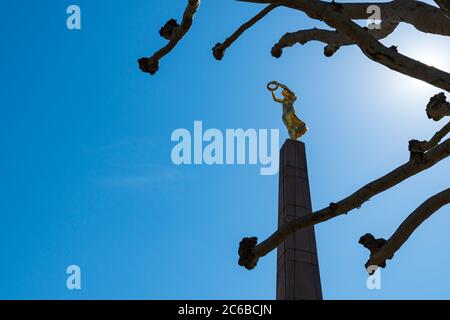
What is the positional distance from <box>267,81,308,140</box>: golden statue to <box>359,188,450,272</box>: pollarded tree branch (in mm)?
10921

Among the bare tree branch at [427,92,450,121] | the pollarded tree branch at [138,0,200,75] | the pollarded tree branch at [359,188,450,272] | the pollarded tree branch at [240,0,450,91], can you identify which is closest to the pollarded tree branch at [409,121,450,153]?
the bare tree branch at [427,92,450,121]

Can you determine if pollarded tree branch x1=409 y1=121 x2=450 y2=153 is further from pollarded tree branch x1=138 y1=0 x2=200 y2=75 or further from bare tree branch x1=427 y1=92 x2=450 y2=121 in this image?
pollarded tree branch x1=138 y1=0 x2=200 y2=75

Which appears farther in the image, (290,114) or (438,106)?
(290,114)

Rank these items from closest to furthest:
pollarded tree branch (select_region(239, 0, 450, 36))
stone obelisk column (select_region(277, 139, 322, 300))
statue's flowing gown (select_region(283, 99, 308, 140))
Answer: pollarded tree branch (select_region(239, 0, 450, 36)), stone obelisk column (select_region(277, 139, 322, 300)), statue's flowing gown (select_region(283, 99, 308, 140))

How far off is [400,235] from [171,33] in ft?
7.87

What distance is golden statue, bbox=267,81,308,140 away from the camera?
1554 cm

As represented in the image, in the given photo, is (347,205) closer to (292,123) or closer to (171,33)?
(171,33)

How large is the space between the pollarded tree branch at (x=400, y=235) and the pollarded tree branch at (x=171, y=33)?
2.11m

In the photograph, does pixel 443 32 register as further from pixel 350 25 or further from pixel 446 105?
pixel 350 25

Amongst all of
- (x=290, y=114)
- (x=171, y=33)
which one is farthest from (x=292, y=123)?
(x=171, y=33)

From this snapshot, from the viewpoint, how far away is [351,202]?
14.8 ft

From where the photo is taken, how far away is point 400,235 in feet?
14.2

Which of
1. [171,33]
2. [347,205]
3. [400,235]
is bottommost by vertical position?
[400,235]

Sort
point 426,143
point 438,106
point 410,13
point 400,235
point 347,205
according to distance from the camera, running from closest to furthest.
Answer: point 400,235 → point 347,205 → point 438,106 → point 426,143 → point 410,13
